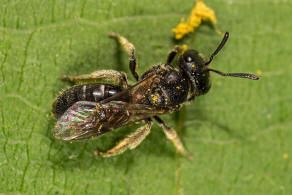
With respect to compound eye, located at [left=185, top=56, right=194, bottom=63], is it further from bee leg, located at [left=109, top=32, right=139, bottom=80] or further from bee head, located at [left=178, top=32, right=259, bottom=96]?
bee leg, located at [left=109, top=32, right=139, bottom=80]

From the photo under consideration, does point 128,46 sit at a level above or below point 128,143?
above

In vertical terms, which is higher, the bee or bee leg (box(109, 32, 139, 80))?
bee leg (box(109, 32, 139, 80))

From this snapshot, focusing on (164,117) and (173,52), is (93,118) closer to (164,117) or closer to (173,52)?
(164,117)

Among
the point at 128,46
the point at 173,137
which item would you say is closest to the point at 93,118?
the point at 128,46

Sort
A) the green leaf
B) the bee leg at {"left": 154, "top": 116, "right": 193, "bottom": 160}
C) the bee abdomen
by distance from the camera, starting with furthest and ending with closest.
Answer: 1. the bee leg at {"left": 154, "top": 116, "right": 193, "bottom": 160}
2. the green leaf
3. the bee abdomen

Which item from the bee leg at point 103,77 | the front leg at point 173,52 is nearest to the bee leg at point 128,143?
the bee leg at point 103,77

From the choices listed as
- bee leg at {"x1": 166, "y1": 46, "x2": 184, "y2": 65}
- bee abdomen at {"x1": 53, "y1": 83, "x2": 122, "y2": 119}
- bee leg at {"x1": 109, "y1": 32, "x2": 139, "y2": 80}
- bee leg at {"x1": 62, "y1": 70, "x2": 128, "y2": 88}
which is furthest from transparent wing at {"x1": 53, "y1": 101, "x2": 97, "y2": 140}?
bee leg at {"x1": 166, "y1": 46, "x2": 184, "y2": 65}

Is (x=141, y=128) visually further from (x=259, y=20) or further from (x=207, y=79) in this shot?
(x=259, y=20)

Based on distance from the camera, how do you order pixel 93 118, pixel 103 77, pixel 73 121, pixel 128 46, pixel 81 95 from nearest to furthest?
pixel 73 121, pixel 93 118, pixel 81 95, pixel 103 77, pixel 128 46
